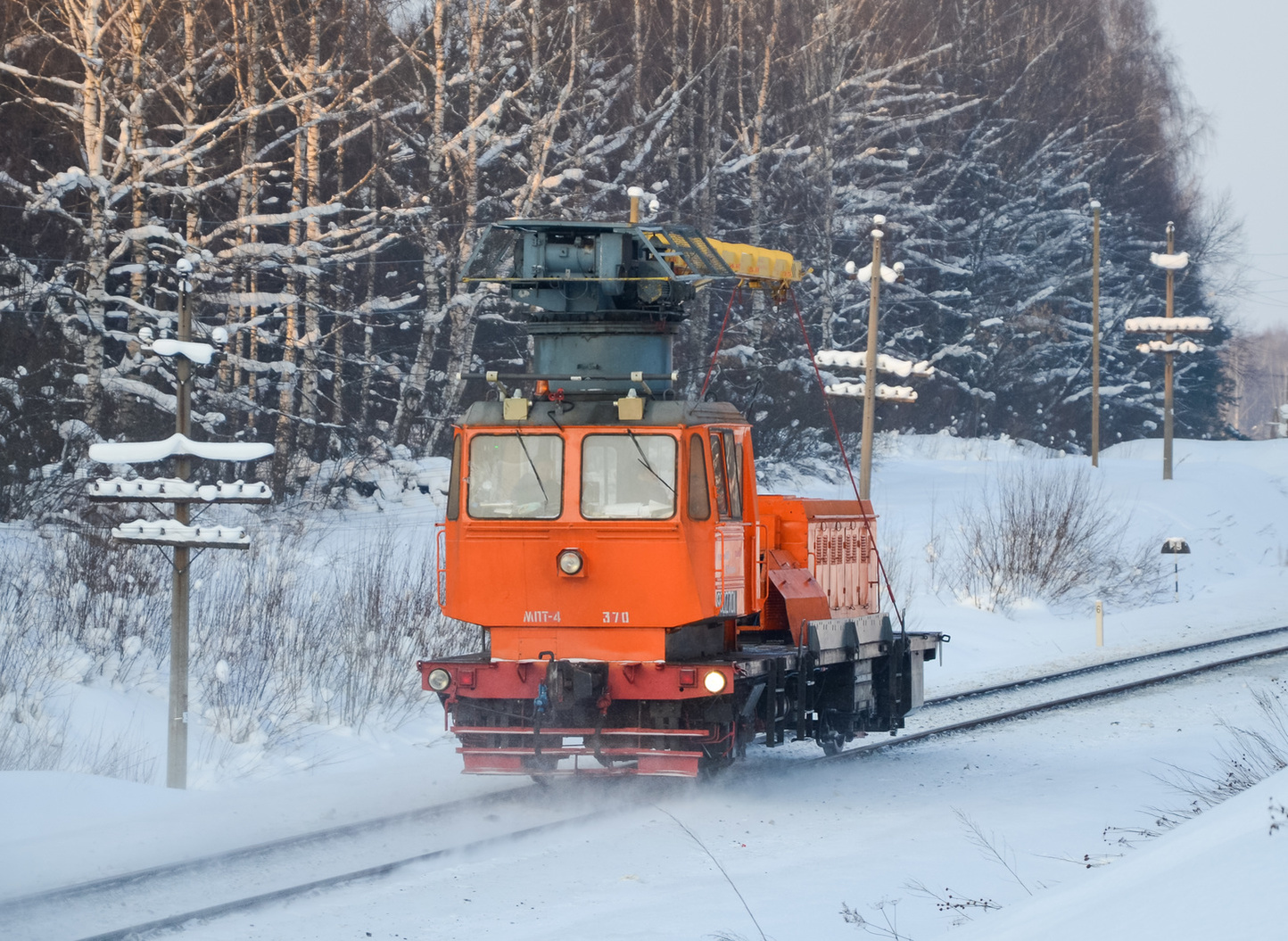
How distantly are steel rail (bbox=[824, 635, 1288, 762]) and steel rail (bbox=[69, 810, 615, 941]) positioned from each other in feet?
12.6

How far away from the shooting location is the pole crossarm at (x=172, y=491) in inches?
425

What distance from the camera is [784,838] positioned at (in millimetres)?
10281

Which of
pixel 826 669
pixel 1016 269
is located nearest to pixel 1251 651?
pixel 826 669

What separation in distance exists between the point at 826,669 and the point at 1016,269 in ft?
148

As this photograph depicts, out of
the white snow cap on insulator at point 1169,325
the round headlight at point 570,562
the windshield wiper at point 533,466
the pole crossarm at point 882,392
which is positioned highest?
the white snow cap on insulator at point 1169,325

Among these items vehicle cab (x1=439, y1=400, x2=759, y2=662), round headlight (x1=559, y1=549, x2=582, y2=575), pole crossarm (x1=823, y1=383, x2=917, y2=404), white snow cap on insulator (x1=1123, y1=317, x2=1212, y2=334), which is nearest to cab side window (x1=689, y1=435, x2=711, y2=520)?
vehicle cab (x1=439, y1=400, x2=759, y2=662)

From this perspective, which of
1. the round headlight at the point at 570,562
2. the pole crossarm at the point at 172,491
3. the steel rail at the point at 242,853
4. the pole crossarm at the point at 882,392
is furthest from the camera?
the pole crossarm at the point at 882,392

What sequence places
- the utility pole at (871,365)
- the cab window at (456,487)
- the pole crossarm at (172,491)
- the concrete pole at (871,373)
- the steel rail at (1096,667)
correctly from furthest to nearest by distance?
1. the utility pole at (871,365)
2. the concrete pole at (871,373)
3. the steel rail at (1096,667)
4. the cab window at (456,487)
5. the pole crossarm at (172,491)

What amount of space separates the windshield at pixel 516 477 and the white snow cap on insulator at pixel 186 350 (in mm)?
2083

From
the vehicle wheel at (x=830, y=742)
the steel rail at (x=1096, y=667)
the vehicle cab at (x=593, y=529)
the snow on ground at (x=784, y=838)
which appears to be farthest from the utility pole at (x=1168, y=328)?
the vehicle cab at (x=593, y=529)

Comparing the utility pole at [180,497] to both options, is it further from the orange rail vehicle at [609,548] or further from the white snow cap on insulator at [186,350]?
the orange rail vehicle at [609,548]

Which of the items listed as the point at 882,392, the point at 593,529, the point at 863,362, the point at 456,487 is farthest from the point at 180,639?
the point at 882,392

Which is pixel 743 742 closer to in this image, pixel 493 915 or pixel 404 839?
pixel 404 839

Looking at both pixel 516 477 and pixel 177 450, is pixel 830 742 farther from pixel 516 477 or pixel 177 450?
pixel 177 450
